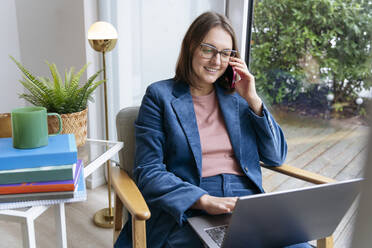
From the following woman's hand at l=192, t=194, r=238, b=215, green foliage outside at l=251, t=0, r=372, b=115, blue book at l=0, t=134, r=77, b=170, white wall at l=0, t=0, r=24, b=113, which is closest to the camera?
blue book at l=0, t=134, r=77, b=170

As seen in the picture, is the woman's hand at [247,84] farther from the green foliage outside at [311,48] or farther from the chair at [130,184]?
the green foliage outside at [311,48]

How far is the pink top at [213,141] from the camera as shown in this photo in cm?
141

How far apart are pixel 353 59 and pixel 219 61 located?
0.64m

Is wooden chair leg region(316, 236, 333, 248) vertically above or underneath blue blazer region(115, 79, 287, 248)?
underneath

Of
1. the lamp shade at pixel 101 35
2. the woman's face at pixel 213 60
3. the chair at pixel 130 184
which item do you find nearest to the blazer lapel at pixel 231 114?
the woman's face at pixel 213 60

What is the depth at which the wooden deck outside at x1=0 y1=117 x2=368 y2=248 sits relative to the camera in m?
1.70

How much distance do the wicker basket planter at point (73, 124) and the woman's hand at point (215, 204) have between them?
1.79ft

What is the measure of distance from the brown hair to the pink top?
0.36ft

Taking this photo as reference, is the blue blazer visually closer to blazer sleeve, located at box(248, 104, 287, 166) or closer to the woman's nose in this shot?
blazer sleeve, located at box(248, 104, 287, 166)

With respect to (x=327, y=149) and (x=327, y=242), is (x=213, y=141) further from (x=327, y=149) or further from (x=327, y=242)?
(x=327, y=149)

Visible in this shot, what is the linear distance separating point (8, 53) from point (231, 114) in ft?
6.41

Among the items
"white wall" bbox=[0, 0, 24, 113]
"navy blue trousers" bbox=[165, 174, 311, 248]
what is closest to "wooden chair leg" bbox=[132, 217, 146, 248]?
"navy blue trousers" bbox=[165, 174, 311, 248]

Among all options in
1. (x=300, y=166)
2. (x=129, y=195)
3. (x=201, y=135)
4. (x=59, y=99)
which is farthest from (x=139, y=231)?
(x=300, y=166)

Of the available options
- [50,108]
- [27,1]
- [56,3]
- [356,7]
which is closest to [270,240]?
[50,108]
